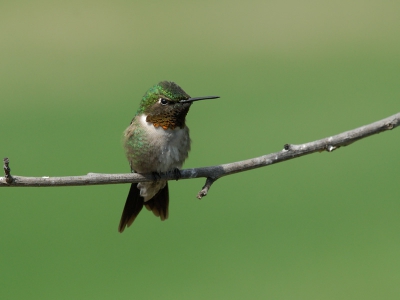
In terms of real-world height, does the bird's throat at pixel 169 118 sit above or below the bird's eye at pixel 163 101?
below

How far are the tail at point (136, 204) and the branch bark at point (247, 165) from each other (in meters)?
1.38

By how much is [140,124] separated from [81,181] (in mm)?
1448

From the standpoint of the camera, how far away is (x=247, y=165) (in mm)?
3561

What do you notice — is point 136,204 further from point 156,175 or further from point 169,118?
point 169,118

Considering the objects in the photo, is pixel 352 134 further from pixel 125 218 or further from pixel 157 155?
pixel 125 218

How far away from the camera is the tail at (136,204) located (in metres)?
5.21

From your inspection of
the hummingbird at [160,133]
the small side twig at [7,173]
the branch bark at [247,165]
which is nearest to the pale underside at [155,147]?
the hummingbird at [160,133]

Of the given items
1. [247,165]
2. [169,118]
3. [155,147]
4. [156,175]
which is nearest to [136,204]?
[156,175]

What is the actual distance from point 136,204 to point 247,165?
1.93 meters

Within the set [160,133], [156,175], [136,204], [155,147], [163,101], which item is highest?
[163,101]

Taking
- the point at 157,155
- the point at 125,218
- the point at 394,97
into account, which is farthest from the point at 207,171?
the point at 394,97

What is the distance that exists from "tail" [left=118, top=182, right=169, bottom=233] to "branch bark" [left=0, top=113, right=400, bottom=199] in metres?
1.38

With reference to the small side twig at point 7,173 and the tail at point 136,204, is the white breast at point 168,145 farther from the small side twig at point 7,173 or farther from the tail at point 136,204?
the small side twig at point 7,173

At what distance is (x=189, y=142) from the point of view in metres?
A: 4.82
